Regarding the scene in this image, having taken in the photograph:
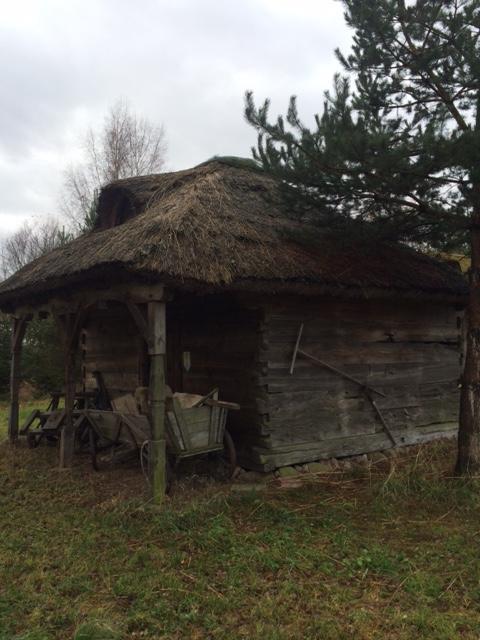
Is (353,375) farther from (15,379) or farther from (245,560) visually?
(15,379)

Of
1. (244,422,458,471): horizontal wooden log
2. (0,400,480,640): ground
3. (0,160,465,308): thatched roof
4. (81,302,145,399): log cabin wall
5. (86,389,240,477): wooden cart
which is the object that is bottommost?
(0,400,480,640): ground

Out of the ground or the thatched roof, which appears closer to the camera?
the ground

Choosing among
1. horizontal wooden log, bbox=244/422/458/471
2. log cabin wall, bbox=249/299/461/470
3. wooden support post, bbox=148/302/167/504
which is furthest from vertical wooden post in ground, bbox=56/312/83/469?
log cabin wall, bbox=249/299/461/470

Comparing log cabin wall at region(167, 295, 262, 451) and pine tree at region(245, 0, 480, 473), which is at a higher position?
pine tree at region(245, 0, 480, 473)

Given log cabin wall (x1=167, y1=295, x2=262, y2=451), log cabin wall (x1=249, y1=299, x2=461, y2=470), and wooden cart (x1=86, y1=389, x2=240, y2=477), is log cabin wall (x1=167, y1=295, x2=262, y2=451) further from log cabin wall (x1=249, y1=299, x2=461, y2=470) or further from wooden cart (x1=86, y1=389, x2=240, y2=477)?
wooden cart (x1=86, y1=389, x2=240, y2=477)

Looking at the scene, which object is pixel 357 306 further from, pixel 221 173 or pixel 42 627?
pixel 42 627

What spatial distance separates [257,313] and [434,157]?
2.60 m

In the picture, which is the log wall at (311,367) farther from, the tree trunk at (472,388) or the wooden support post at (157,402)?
the tree trunk at (472,388)

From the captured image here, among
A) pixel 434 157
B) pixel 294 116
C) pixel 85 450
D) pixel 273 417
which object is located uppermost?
pixel 294 116

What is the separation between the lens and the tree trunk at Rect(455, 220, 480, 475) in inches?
238

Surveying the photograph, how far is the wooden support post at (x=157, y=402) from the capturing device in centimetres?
550

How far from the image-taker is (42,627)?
339 centimetres

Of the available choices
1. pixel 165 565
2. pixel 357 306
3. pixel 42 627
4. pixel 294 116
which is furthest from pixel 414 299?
pixel 42 627

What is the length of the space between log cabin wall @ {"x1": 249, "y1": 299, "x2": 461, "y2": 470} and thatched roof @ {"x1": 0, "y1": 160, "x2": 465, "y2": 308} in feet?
1.89
